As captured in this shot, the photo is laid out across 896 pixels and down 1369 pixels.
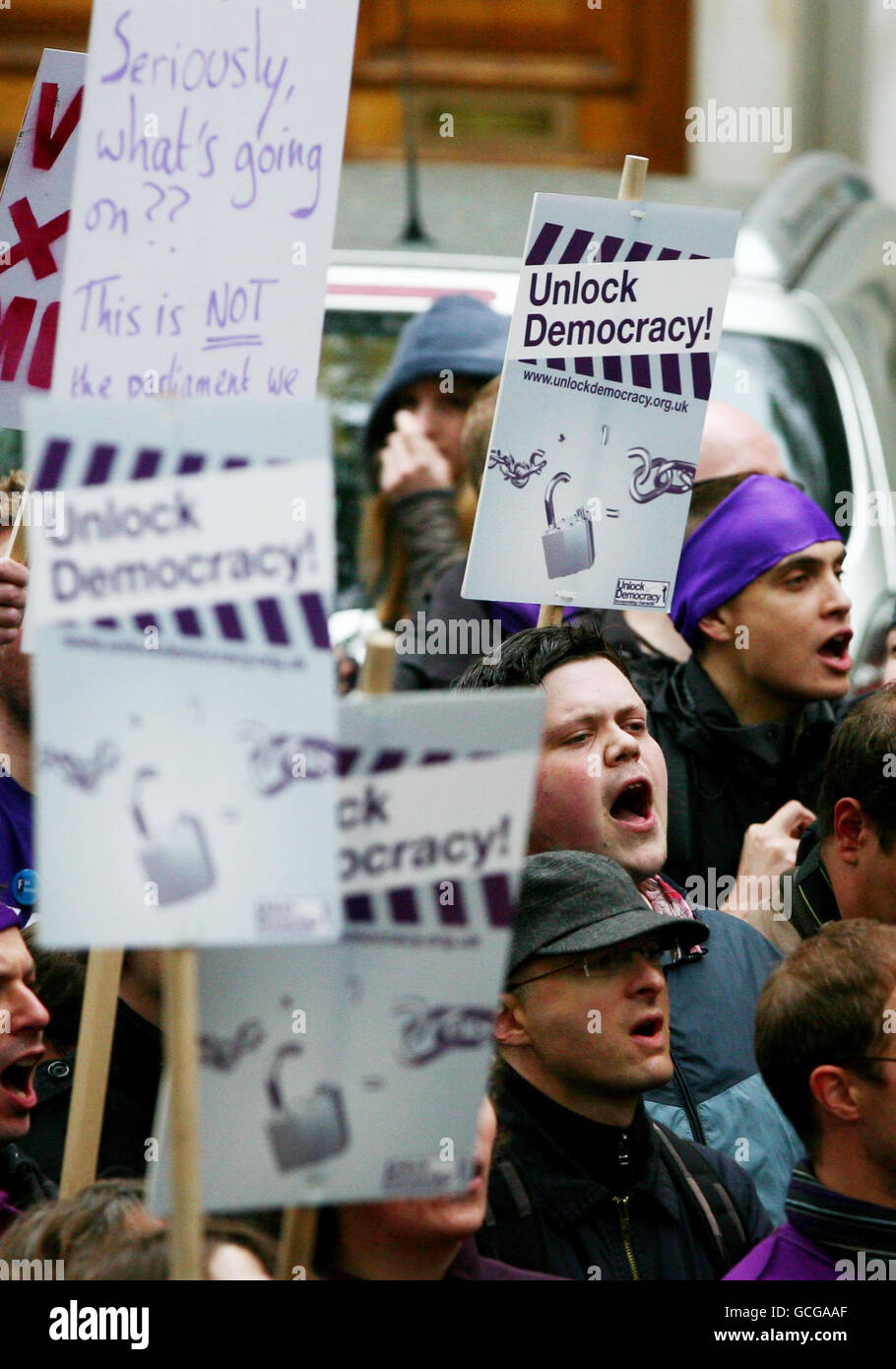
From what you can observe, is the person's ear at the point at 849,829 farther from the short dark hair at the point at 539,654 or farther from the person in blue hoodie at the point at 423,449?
the person in blue hoodie at the point at 423,449

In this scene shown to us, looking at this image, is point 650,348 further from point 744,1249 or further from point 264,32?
point 744,1249

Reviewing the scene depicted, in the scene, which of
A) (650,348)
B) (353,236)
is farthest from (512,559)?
(353,236)

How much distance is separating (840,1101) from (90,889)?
3.56 feet

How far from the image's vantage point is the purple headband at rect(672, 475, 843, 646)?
13.5 ft

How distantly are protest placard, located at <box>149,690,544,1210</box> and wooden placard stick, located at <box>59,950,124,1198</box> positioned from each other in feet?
1.35

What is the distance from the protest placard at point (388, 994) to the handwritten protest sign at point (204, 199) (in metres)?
0.86

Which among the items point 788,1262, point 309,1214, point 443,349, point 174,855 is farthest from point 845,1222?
point 443,349

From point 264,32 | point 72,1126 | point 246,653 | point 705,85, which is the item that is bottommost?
point 72,1126

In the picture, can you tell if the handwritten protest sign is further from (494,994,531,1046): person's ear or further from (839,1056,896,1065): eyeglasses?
(839,1056,896,1065): eyeglasses

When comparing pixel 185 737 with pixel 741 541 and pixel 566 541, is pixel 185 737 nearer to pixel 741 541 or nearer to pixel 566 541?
pixel 566 541

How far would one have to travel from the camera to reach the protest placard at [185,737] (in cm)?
216

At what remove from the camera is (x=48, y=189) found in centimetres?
350

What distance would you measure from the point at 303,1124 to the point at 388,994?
0.51ft

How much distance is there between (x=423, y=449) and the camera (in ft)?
16.8
